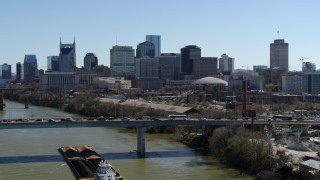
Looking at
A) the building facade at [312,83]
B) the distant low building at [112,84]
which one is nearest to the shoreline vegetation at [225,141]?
the building facade at [312,83]

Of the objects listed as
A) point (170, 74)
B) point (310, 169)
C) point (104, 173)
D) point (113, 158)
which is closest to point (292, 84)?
point (170, 74)

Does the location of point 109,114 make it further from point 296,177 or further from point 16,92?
point 16,92

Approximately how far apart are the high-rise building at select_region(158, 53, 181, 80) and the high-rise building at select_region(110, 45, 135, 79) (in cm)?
980

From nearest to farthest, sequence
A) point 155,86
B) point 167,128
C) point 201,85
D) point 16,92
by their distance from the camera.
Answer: point 167,128 → point 201,85 → point 16,92 → point 155,86

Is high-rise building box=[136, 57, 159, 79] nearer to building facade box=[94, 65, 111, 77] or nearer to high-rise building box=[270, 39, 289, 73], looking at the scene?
building facade box=[94, 65, 111, 77]

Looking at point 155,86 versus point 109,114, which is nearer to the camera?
point 109,114

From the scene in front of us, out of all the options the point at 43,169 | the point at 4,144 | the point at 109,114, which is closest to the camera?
the point at 43,169

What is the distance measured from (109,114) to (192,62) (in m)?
76.5

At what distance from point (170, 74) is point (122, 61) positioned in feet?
78.8

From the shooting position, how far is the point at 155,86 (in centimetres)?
11500

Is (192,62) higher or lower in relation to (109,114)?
higher

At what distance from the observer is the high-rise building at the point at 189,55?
132 metres

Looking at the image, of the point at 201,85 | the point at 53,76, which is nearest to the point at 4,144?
the point at 201,85

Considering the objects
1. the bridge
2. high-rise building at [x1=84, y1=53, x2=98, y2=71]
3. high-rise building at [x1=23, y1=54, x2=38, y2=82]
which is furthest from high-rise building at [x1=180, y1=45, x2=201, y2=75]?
the bridge
